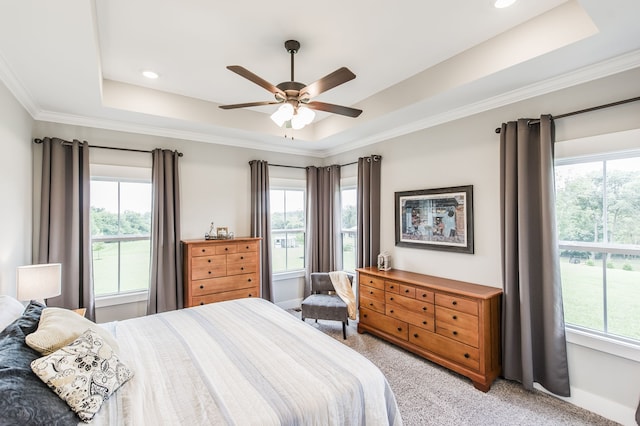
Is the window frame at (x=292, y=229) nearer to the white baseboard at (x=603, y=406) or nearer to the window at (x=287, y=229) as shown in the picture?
the window at (x=287, y=229)

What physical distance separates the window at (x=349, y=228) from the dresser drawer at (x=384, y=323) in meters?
1.00

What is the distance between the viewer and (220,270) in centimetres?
380

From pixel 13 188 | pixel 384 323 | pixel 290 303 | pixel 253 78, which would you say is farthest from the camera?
pixel 290 303

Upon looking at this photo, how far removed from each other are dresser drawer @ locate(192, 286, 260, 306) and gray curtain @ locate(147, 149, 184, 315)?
0.96ft

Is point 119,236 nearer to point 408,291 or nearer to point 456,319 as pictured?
Answer: point 408,291

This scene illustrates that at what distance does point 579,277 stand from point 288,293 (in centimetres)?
369

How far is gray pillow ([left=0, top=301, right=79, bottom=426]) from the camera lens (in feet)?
3.27

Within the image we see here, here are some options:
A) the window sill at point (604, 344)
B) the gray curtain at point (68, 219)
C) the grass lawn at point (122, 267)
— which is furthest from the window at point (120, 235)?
the window sill at point (604, 344)

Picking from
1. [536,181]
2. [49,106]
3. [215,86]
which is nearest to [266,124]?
[215,86]

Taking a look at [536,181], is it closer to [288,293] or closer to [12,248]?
[288,293]

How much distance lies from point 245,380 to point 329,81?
190 centimetres

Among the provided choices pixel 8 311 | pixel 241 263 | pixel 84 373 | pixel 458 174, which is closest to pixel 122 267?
pixel 241 263

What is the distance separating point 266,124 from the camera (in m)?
4.15

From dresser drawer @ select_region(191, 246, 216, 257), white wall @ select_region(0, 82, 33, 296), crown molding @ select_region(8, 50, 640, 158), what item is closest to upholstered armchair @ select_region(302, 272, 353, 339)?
dresser drawer @ select_region(191, 246, 216, 257)
